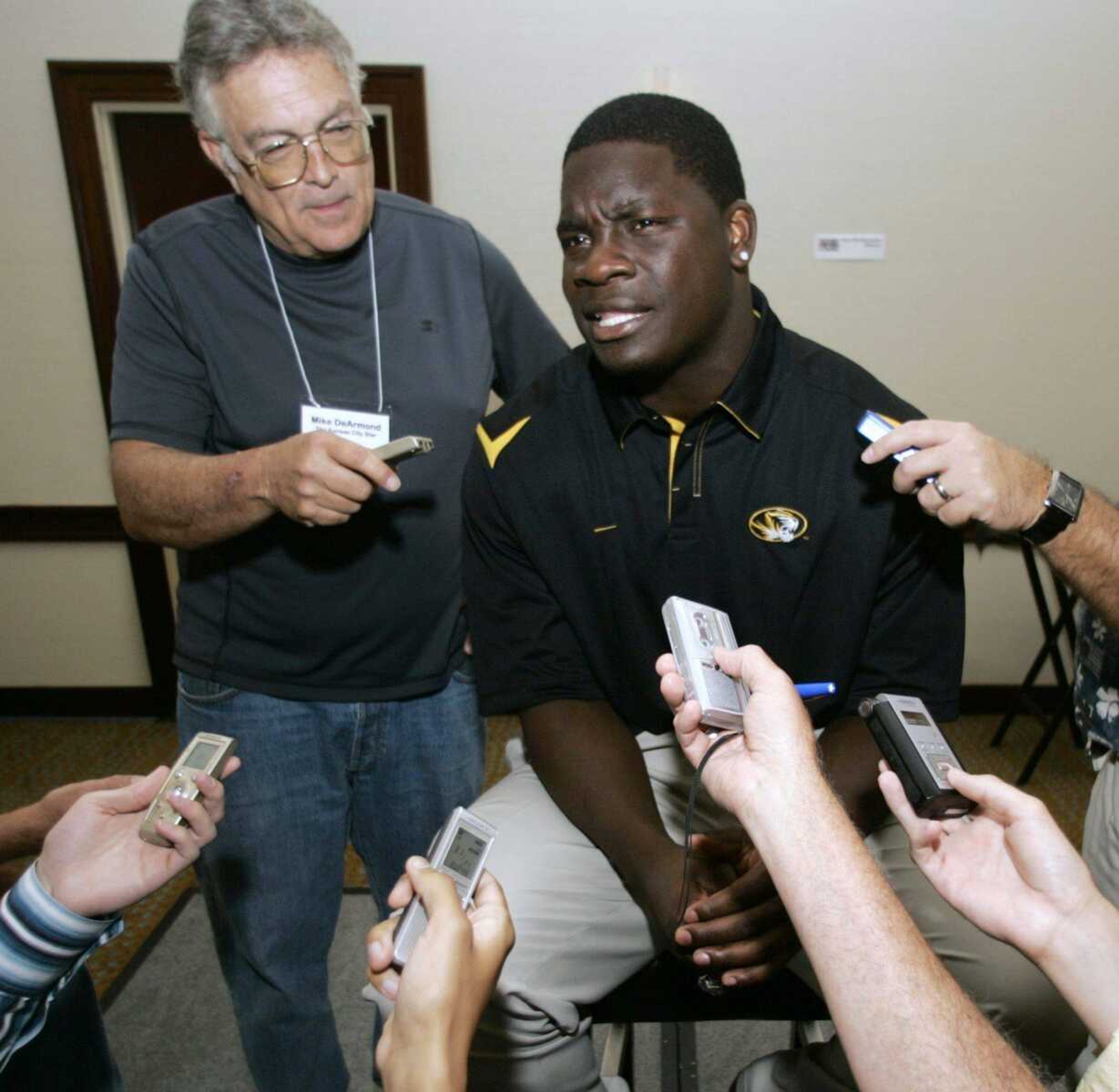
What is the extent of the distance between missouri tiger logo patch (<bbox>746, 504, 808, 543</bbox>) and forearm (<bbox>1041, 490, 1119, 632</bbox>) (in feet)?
1.16

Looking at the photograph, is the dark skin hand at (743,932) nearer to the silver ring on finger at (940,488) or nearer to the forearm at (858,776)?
the forearm at (858,776)

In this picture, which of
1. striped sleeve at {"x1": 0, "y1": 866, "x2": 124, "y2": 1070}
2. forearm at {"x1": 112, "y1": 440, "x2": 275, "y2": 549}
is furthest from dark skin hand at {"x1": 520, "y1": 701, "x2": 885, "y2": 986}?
striped sleeve at {"x1": 0, "y1": 866, "x2": 124, "y2": 1070}

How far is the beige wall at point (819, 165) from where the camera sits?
3.17m

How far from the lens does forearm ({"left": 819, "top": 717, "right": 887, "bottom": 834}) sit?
1371mm

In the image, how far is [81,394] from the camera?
3.53m

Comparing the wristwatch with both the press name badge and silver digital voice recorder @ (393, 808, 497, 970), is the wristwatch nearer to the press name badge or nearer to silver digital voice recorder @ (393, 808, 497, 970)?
silver digital voice recorder @ (393, 808, 497, 970)

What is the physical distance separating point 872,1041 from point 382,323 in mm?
1297

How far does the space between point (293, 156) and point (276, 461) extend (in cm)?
51

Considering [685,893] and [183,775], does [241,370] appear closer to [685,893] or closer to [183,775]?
[183,775]

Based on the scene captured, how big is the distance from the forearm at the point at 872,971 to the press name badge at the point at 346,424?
958 millimetres

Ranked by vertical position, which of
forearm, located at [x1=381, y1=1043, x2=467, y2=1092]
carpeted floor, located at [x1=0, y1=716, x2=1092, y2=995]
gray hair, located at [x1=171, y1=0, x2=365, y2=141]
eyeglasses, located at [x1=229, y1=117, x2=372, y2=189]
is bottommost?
carpeted floor, located at [x1=0, y1=716, x2=1092, y2=995]

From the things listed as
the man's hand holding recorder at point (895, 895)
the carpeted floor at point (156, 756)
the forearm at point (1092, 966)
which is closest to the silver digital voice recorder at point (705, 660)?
the man's hand holding recorder at point (895, 895)

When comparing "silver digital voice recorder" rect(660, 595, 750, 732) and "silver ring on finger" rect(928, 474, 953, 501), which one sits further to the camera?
"silver ring on finger" rect(928, 474, 953, 501)

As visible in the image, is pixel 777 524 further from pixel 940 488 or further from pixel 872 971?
pixel 872 971
